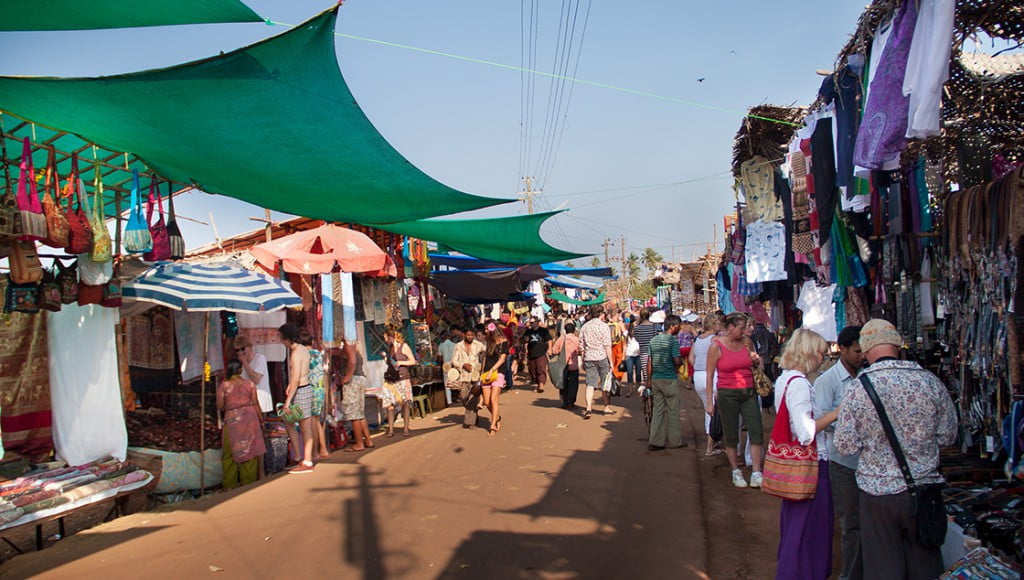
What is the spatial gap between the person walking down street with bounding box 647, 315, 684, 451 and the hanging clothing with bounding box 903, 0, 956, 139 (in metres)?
4.92

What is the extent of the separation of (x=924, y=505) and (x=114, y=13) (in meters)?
5.35

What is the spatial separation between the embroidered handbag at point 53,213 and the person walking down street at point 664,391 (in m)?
6.00

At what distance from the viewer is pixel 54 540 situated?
5.98 m

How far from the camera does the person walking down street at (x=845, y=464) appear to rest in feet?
12.3

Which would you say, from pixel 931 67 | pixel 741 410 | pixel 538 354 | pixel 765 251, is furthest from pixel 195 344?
pixel 538 354

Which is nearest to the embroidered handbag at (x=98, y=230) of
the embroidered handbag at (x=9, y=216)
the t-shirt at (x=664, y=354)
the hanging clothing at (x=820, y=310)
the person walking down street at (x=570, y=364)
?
the embroidered handbag at (x=9, y=216)

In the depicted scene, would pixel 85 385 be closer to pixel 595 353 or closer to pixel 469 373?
pixel 469 373

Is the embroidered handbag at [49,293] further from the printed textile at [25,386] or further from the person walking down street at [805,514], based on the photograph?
the person walking down street at [805,514]

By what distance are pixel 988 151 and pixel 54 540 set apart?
7.89 metres

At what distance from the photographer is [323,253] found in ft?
28.7

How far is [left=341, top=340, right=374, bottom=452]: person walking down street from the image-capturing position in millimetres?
9008

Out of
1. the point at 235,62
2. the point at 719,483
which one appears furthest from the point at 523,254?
the point at 235,62

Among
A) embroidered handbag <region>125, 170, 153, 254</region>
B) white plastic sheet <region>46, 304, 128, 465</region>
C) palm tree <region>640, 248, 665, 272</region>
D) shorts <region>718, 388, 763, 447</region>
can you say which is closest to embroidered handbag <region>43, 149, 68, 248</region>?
embroidered handbag <region>125, 170, 153, 254</region>

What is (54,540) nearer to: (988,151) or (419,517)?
(419,517)
